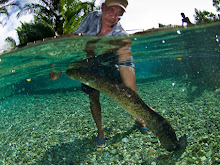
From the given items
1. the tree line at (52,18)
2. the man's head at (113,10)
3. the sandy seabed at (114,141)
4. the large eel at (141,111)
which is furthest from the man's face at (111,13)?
the tree line at (52,18)

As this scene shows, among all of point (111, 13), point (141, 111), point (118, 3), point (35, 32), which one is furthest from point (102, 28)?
point (35, 32)

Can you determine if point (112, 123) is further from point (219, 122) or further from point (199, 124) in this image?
point (219, 122)

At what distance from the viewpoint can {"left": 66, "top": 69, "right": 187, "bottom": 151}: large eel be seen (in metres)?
3.89

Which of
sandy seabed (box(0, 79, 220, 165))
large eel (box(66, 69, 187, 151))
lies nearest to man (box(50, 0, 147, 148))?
sandy seabed (box(0, 79, 220, 165))

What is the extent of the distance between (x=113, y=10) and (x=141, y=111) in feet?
9.32

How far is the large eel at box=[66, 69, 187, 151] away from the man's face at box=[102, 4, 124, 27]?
64.8 inches

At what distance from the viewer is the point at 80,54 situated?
8781 mm

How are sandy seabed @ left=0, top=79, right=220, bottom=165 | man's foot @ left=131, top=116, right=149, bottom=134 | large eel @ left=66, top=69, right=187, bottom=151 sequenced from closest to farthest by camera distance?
large eel @ left=66, top=69, right=187, bottom=151, sandy seabed @ left=0, top=79, right=220, bottom=165, man's foot @ left=131, top=116, right=149, bottom=134

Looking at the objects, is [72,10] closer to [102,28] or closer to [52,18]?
[52,18]

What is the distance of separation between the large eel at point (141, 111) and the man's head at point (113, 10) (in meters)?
1.67

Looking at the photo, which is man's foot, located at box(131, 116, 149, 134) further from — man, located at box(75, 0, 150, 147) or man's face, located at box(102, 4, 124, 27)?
man's face, located at box(102, 4, 124, 27)

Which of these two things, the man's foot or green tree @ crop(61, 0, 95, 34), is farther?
green tree @ crop(61, 0, 95, 34)

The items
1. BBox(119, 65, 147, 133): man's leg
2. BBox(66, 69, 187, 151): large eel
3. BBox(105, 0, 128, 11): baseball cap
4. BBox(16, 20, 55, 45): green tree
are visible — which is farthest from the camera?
BBox(16, 20, 55, 45): green tree

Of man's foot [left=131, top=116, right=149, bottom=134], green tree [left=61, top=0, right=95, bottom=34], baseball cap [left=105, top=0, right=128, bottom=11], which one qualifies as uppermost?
green tree [left=61, top=0, right=95, bottom=34]
